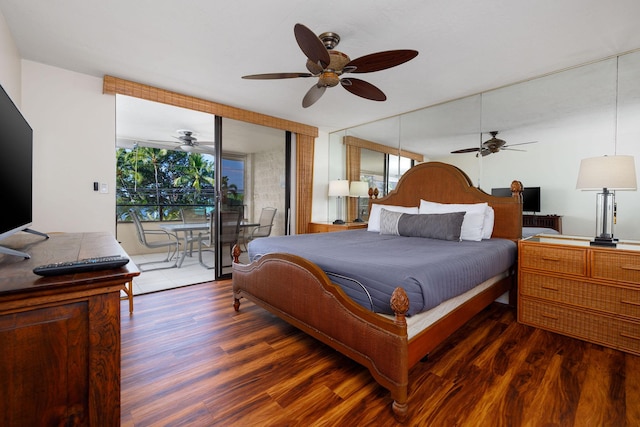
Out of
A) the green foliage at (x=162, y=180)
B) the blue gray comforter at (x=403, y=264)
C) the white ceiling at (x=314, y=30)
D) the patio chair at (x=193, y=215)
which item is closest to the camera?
the blue gray comforter at (x=403, y=264)

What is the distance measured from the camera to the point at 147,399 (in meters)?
1.49

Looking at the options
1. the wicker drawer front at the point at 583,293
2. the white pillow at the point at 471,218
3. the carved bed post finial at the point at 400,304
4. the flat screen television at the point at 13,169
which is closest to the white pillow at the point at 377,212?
the white pillow at the point at 471,218

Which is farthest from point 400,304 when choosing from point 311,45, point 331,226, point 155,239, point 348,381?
point 155,239

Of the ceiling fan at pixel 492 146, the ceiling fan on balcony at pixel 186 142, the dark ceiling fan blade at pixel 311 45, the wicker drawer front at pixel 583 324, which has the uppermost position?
the ceiling fan on balcony at pixel 186 142

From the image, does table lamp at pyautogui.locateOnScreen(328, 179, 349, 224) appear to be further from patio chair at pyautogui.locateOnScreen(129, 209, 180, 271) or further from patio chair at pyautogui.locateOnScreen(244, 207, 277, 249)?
patio chair at pyautogui.locateOnScreen(129, 209, 180, 271)

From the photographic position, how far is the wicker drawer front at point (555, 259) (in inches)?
84.7

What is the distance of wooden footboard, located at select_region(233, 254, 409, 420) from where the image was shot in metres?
1.36

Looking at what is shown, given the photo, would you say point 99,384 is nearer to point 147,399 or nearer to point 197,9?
point 147,399

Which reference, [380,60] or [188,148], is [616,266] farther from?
[188,148]

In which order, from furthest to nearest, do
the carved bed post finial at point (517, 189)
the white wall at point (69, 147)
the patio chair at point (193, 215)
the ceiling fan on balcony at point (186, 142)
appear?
the patio chair at point (193, 215) → the ceiling fan on balcony at point (186, 142) → the carved bed post finial at point (517, 189) → the white wall at point (69, 147)

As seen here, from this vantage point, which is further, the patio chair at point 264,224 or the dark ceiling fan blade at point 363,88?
the patio chair at point 264,224

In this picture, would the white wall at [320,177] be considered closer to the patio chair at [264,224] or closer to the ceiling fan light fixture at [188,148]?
the patio chair at [264,224]

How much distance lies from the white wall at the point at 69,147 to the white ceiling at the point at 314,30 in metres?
0.21

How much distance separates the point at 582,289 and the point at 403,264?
62.8 inches
